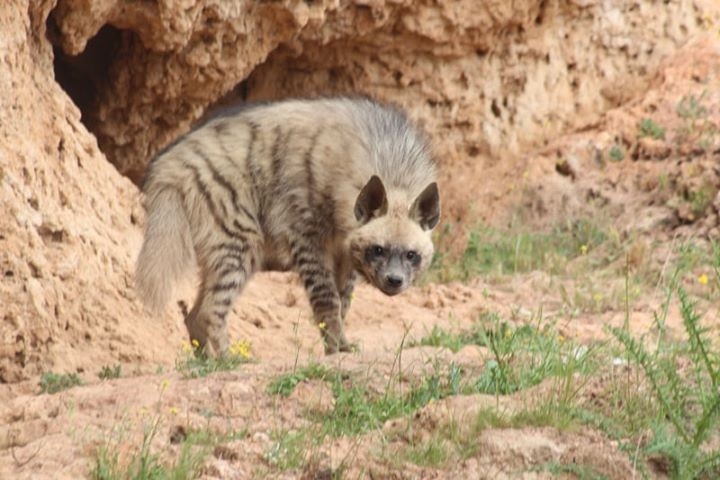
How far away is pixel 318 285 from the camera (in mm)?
7066

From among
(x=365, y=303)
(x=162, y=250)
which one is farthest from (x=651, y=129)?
(x=162, y=250)

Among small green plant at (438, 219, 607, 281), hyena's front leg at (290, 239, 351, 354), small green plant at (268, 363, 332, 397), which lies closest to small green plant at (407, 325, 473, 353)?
hyena's front leg at (290, 239, 351, 354)

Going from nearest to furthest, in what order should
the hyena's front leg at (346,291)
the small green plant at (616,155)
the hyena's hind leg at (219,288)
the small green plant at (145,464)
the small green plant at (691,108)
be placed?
the small green plant at (145,464) → the hyena's hind leg at (219,288) → the hyena's front leg at (346,291) → the small green plant at (691,108) → the small green plant at (616,155)

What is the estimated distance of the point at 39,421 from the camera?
4.70m

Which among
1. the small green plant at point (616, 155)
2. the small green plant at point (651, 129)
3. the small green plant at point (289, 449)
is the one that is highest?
the small green plant at point (651, 129)

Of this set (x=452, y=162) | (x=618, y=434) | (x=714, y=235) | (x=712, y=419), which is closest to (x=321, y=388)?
(x=618, y=434)

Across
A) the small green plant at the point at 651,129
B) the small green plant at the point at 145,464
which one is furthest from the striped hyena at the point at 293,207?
the small green plant at the point at 651,129

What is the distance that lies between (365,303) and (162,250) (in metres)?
1.92

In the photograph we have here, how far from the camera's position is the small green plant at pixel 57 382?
5.54 m

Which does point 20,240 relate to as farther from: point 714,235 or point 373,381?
point 714,235

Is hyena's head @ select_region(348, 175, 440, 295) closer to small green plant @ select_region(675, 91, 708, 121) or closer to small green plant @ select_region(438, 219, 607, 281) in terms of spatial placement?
small green plant @ select_region(438, 219, 607, 281)

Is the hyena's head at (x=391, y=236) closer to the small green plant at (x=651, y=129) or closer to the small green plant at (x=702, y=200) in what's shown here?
the small green plant at (x=702, y=200)

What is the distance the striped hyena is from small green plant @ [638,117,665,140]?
2801 mm

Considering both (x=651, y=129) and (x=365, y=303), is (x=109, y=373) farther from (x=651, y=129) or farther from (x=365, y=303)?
(x=651, y=129)
